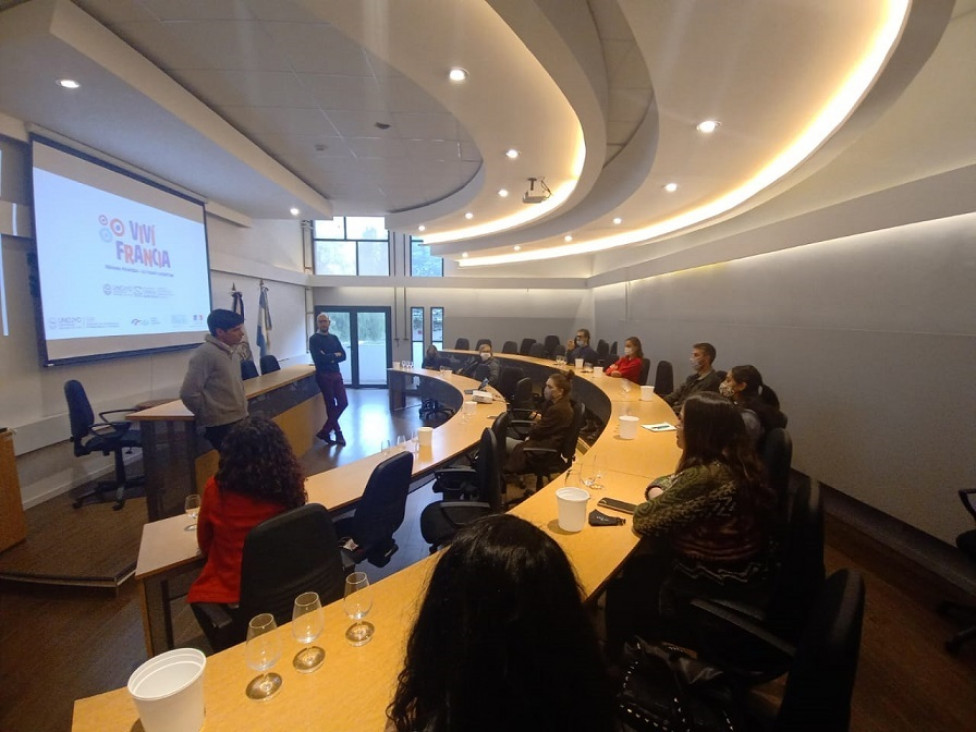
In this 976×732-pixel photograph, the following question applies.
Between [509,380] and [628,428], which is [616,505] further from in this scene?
[509,380]

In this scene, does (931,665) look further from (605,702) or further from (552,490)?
(605,702)

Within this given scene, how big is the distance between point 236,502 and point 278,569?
349mm

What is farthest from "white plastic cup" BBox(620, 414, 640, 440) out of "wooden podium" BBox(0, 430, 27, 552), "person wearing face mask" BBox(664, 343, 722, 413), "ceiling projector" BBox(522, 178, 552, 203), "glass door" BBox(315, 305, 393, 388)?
"glass door" BBox(315, 305, 393, 388)

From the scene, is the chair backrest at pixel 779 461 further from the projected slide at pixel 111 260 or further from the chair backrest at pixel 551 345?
the chair backrest at pixel 551 345

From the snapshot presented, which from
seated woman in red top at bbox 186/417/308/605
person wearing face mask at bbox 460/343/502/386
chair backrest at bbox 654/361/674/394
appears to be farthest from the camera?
person wearing face mask at bbox 460/343/502/386

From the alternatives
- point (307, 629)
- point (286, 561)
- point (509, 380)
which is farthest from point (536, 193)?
point (307, 629)

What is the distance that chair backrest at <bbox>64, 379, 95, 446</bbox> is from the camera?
145 inches

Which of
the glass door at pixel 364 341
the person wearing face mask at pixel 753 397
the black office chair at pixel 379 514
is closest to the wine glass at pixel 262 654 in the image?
the black office chair at pixel 379 514

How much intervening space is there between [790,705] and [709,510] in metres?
0.84

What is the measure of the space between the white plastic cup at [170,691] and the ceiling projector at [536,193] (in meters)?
5.00

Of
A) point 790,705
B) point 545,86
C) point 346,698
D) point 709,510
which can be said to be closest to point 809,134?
point 545,86

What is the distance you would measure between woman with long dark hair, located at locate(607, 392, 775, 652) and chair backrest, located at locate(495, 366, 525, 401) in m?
4.32

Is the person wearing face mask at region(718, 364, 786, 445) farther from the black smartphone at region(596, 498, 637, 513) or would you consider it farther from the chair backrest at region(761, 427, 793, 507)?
the black smartphone at region(596, 498, 637, 513)

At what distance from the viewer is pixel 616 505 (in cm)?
204
